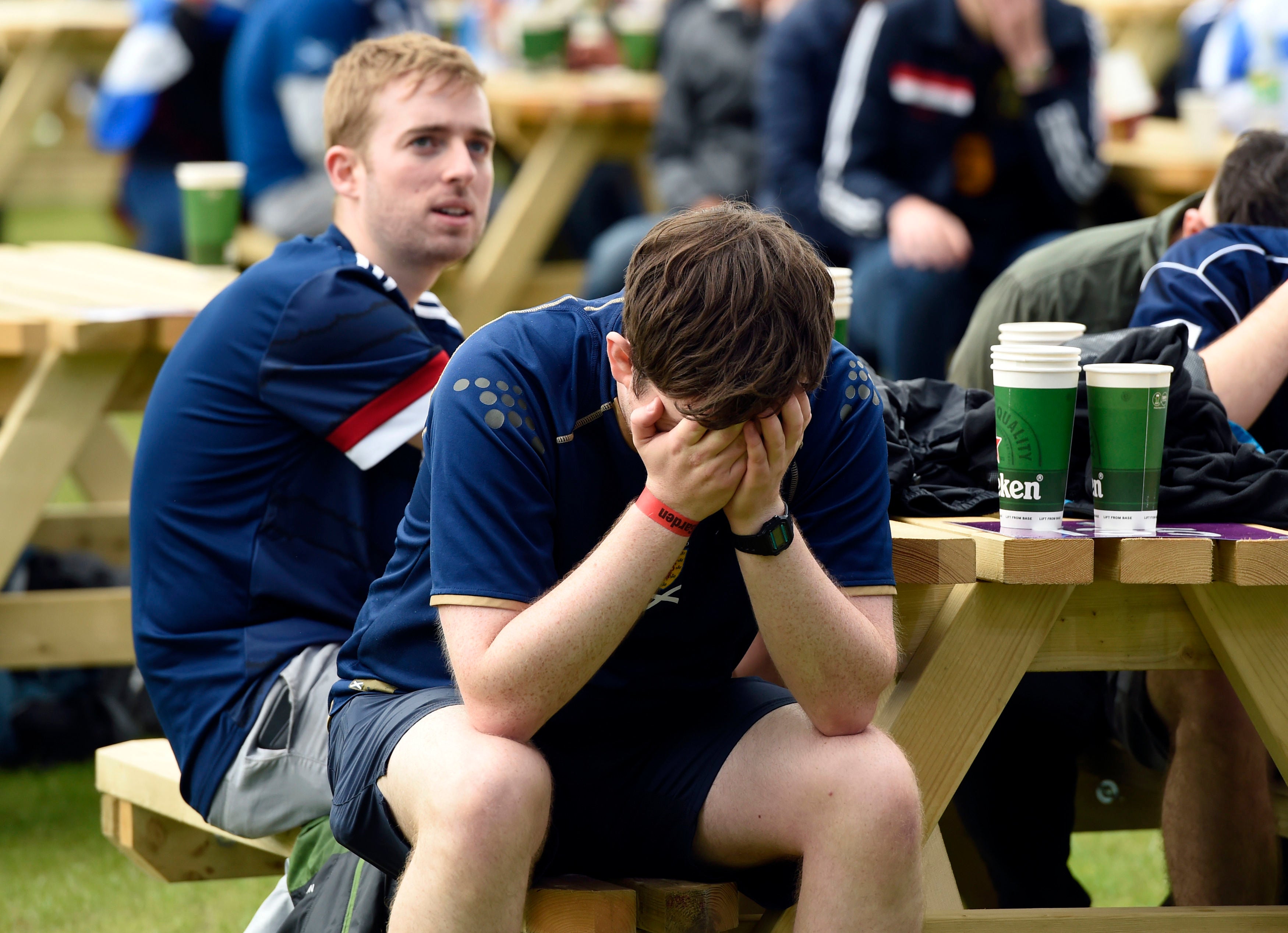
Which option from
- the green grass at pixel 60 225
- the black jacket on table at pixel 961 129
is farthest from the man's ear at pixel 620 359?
the green grass at pixel 60 225

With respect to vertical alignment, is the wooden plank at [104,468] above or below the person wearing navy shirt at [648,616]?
below

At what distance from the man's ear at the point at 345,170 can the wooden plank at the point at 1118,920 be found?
60.1 inches

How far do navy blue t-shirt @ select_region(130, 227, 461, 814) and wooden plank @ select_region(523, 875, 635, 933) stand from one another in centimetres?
64

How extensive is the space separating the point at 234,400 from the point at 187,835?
28.1 inches

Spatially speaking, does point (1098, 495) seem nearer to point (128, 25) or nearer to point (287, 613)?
point (287, 613)

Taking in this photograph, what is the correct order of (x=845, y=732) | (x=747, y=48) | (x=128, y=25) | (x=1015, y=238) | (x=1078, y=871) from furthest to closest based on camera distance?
(x=128, y=25) → (x=747, y=48) → (x=1015, y=238) → (x=1078, y=871) → (x=845, y=732)

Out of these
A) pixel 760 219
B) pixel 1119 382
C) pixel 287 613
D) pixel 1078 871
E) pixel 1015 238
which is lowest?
pixel 1078 871

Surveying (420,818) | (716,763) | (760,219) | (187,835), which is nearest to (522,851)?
(420,818)

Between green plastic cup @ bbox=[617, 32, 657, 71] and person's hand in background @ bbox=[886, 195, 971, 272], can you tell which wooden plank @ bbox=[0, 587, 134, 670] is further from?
green plastic cup @ bbox=[617, 32, 657, 71]

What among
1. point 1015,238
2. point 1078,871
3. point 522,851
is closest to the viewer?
point 522,851

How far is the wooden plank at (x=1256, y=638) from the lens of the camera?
2072mm

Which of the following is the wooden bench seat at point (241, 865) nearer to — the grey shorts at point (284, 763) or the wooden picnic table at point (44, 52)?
the grey shorts at point (284, 763)

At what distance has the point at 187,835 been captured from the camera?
8.63 ft

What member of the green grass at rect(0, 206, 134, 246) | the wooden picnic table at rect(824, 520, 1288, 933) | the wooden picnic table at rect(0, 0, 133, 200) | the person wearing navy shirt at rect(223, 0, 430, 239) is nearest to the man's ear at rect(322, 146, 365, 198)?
the wooden picnic table at rect(824, 520, 1288, 933)
